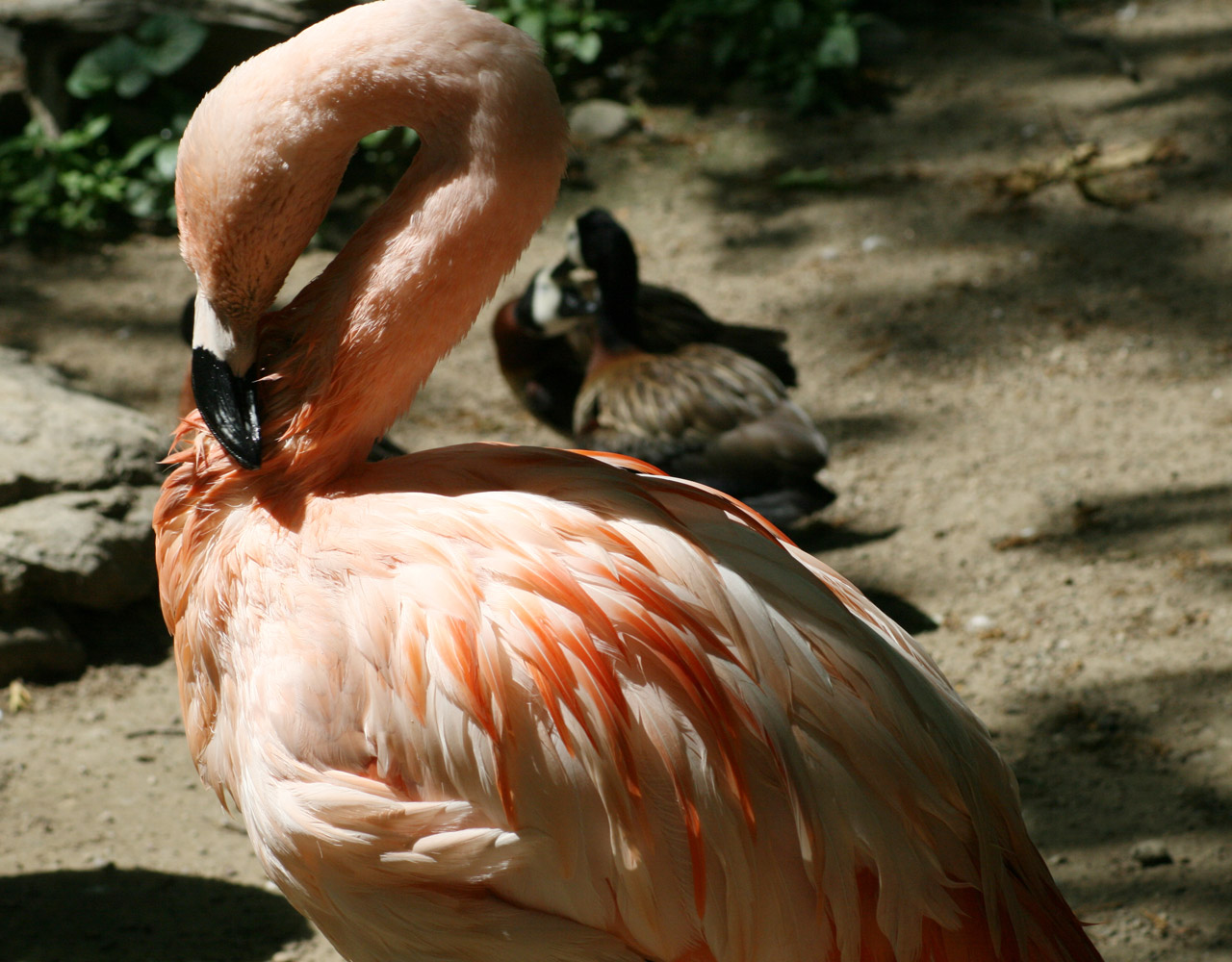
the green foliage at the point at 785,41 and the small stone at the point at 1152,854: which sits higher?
the green foliage at the point at 785,41

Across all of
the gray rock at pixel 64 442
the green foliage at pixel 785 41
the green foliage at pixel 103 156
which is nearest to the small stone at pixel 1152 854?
the gray rock at pixel 64 442

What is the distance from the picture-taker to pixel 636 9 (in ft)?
23.7

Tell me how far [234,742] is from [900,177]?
5.13m

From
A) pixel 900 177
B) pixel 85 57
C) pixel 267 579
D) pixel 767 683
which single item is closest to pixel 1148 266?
pixel 900 177

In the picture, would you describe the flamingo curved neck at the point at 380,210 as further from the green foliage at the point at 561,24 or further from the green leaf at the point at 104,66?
the green foliage at the point at 561,24

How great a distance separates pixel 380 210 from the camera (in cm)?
190

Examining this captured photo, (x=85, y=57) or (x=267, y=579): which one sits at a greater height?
(x=267, y=579)

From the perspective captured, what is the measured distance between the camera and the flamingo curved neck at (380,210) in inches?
67.7

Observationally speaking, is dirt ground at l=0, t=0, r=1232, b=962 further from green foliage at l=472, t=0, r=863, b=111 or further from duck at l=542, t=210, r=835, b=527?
duck at l=542, t=210, r=835, b=527

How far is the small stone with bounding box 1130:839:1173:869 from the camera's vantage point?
103 inches

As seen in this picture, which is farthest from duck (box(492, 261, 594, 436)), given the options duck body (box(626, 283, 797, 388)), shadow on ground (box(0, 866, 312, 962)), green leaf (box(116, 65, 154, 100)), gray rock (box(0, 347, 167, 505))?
green leaf (box(116, 65, 154, 100))

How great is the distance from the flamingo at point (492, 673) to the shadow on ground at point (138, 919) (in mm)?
934

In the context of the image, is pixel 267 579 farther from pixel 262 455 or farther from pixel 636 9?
pixel 636 9

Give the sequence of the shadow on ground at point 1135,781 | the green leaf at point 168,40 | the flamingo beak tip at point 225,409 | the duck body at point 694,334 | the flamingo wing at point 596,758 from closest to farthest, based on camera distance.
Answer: the flamingo wing at point 596,758
the flamingo beak tip at point 225,409
the shadow on ground at point 1135,781
the duck body at point 694,334
the green leaf at point 168,40
